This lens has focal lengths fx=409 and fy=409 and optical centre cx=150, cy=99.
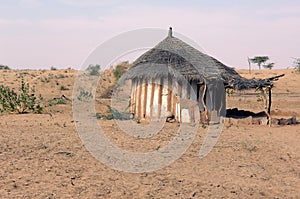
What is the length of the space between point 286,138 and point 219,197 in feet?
20.9

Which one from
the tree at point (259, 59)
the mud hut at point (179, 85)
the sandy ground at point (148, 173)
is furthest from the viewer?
the tree at point (259, 59)

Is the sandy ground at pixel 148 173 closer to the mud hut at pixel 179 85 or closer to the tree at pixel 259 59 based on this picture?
the mud hut at pixel 179 85

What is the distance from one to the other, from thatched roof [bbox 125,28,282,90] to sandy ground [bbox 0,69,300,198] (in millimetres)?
2495

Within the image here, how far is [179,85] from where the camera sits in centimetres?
1486

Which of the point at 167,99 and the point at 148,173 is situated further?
the point at 167,99

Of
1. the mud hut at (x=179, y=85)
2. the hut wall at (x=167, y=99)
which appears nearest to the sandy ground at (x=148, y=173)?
the hut wall at (x=167, y=99)

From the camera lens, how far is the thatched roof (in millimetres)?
14672

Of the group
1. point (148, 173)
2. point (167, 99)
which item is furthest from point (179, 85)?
point (148, 173)

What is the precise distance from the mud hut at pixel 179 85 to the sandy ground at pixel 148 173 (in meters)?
1.91

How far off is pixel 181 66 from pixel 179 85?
708 mm

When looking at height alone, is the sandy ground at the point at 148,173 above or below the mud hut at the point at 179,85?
below

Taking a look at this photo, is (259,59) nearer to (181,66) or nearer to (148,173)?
(181,66)

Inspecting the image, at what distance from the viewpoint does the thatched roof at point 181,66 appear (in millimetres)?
14672

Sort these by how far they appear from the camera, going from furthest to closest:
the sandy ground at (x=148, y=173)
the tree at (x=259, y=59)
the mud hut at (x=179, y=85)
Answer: the tree at (x=259, y=59) < the mud hut at (x=179, y=85) < the sandy ground at (x=148, y=173)
